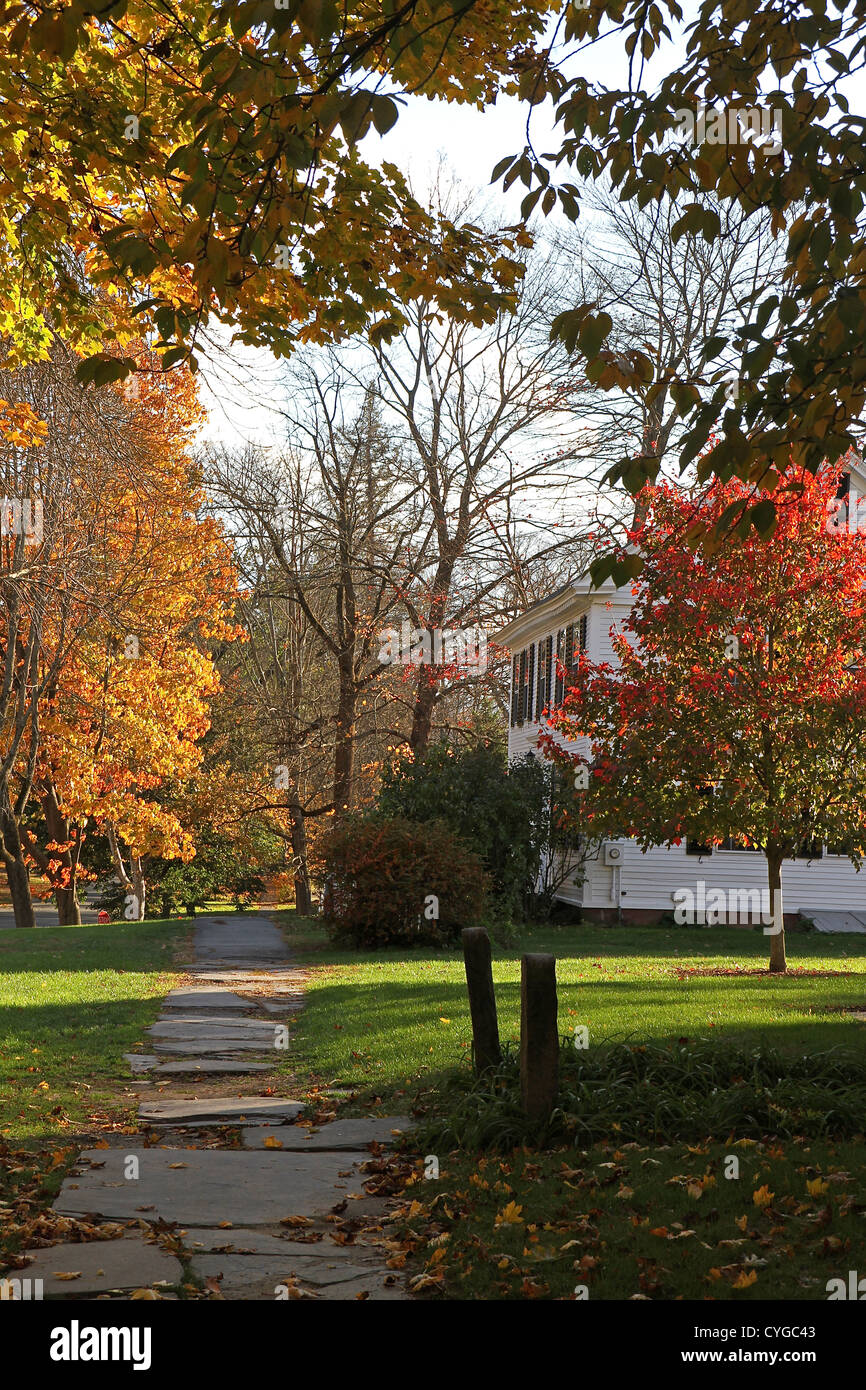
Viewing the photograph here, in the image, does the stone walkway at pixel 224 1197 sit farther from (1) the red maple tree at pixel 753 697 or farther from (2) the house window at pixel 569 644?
(2) the house window at pixel 569 644

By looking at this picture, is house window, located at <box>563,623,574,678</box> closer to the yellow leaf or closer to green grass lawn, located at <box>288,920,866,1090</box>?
green grass lawn, located at <box>288,920,866,1090</box>

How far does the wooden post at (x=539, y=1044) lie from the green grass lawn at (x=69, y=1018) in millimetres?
2537

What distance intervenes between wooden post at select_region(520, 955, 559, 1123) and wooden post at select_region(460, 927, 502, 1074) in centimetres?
77

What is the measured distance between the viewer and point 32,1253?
448 centimetres

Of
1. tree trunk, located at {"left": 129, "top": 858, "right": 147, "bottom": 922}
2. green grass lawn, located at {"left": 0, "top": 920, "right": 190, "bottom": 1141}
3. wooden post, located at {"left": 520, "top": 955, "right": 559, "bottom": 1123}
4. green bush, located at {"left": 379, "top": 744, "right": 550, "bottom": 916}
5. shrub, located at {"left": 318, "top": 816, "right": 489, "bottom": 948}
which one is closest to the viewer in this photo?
wooden post, located at {"left": 520, "top": 955, "right": 559, "bottom": 1123}

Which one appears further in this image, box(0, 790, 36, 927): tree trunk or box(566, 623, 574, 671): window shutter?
box(566, 623, 574, 671): window shutter

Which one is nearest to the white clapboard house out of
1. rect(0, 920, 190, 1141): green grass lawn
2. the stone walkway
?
rect(0, 920, 190, 1141): green grass lawn

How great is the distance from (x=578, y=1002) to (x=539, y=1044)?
4331 mm

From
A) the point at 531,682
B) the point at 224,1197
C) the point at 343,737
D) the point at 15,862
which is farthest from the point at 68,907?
the point at 224,1197

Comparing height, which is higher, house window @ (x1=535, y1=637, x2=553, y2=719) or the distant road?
house window @ (x1=535, y1=637, x2=553, y2=719)

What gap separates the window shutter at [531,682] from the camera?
27.6m

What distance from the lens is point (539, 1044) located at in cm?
618

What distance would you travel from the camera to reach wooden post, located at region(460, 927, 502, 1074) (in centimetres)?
702

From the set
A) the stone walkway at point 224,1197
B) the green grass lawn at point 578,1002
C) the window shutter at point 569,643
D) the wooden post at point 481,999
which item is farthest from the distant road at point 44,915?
the wooden post at point 481,999
